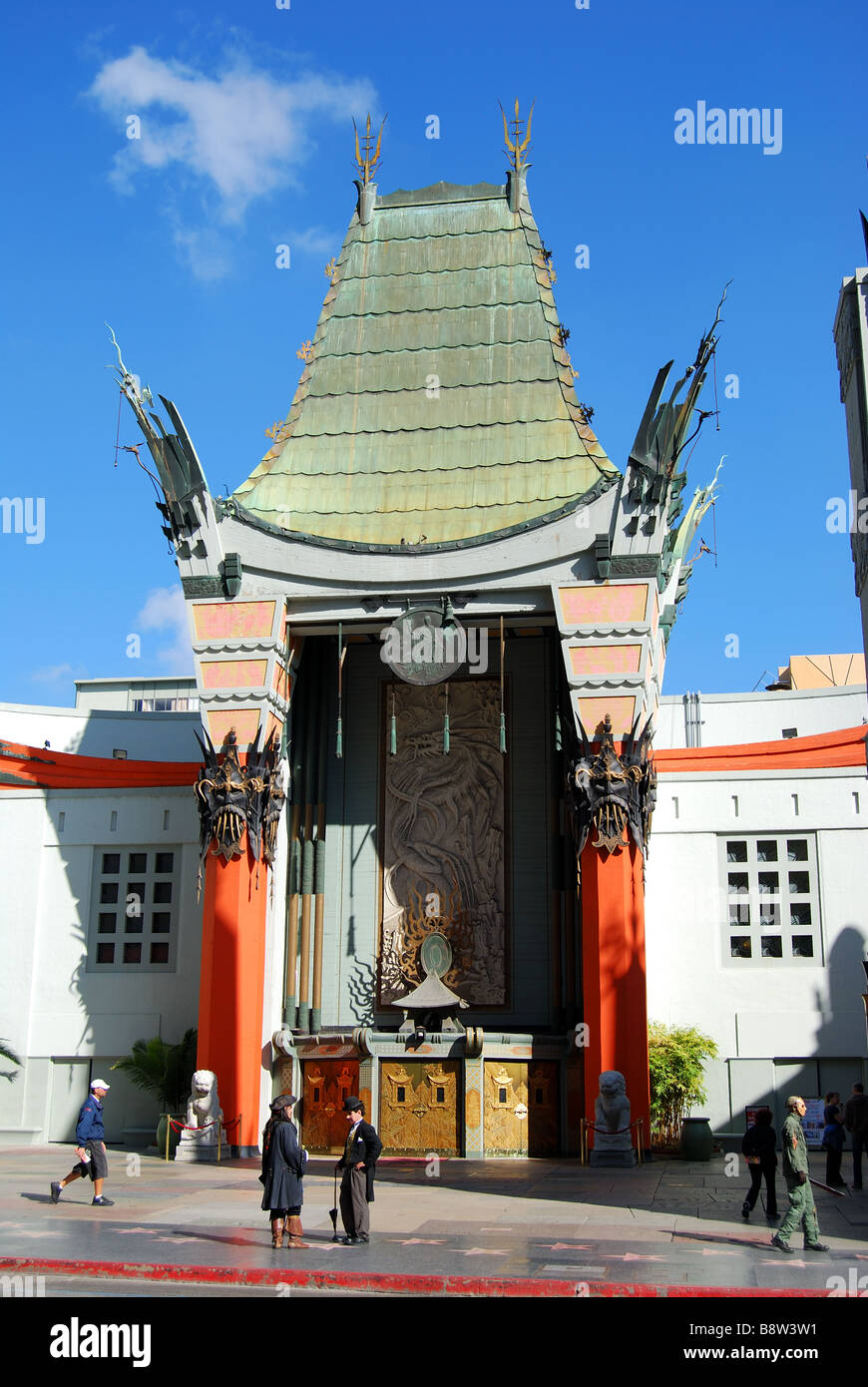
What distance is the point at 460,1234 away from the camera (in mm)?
15531

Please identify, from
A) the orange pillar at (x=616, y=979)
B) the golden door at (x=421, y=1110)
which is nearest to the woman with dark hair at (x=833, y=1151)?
the orange pillar at (x=616, y=979)

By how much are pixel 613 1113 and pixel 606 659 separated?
335 inches

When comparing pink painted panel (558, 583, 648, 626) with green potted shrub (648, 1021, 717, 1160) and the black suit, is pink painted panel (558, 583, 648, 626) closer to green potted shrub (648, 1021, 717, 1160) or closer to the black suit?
green potted shrub (648, 1021, 717, 1160)

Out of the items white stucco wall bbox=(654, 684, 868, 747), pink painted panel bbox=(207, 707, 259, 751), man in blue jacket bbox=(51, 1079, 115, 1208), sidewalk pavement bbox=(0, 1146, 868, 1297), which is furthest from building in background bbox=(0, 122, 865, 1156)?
white stucco wall bbox=(654, 684, 868, 747)

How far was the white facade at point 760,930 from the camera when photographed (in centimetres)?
2862

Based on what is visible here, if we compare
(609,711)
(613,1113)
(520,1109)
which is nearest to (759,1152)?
(613,1113)

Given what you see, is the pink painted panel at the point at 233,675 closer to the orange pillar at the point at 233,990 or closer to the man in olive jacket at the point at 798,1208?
the orange pillar at the point at 233,990

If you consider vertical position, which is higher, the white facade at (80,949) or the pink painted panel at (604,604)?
the pink painted panel at (604,604)

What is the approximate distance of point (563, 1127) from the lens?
87.8 ft

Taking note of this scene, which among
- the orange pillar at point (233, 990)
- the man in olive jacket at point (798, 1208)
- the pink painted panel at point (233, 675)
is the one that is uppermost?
the pink painted panel at point (233, 675)

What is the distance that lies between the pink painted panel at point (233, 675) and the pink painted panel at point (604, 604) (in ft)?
20.5

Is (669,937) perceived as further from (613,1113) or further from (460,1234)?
(460,1234)

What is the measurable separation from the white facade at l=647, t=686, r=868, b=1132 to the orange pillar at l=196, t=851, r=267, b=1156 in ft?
27.2
